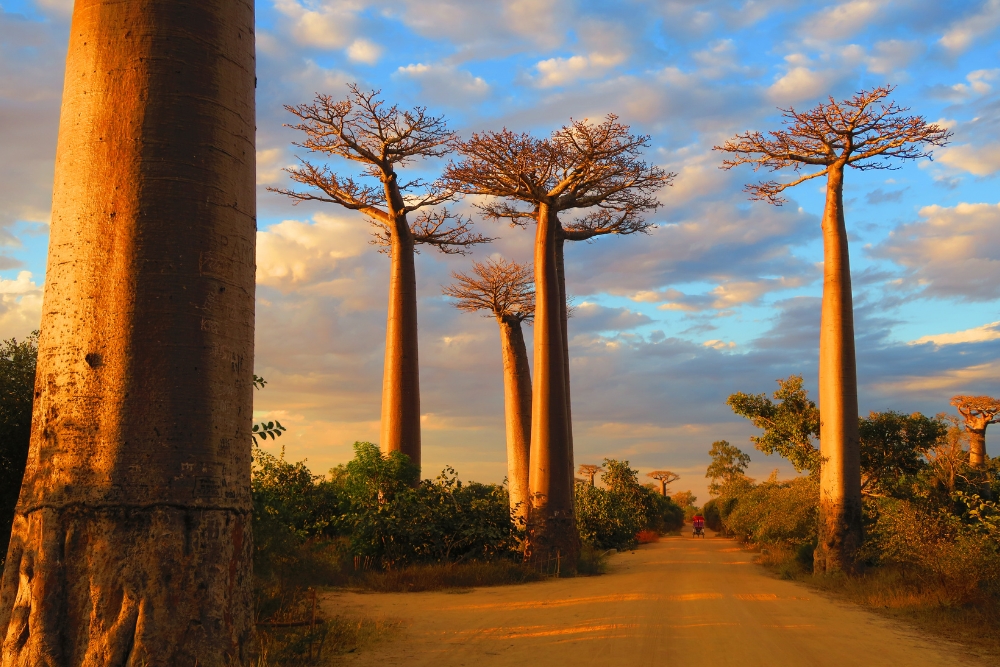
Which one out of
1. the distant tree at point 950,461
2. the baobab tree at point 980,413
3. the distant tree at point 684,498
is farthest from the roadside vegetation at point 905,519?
the distant tree at point 684,498

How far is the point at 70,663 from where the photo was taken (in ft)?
12.6

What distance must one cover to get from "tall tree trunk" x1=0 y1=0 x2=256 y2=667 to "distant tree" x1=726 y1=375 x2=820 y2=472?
46.3 feet

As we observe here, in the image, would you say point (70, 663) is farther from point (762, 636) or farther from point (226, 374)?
point (762, 636)

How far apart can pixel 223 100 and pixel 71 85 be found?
0.80 meters

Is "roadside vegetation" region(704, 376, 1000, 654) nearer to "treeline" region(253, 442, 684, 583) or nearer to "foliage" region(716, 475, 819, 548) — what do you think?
"foliage" region(716, 475, 819, 548)

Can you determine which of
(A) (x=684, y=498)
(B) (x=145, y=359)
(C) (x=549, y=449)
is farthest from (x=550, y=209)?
(A) (x=684, y=498)

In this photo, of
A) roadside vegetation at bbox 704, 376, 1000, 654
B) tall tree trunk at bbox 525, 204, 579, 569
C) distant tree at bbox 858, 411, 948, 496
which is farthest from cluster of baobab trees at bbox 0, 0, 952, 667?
distant tree at bbox 858, 411, 948, 496

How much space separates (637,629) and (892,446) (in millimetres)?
10155

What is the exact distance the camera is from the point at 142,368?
13.3ft

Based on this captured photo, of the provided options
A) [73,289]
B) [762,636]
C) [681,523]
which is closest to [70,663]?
[73,289]

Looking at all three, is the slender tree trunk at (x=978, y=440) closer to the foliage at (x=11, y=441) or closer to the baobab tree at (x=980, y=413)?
the baobab tree at (x=980, y=413)

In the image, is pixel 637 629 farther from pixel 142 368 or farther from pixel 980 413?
pixel 980 413

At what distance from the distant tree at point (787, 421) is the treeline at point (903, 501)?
20 millimetres

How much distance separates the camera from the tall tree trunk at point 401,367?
1689 centimetres
